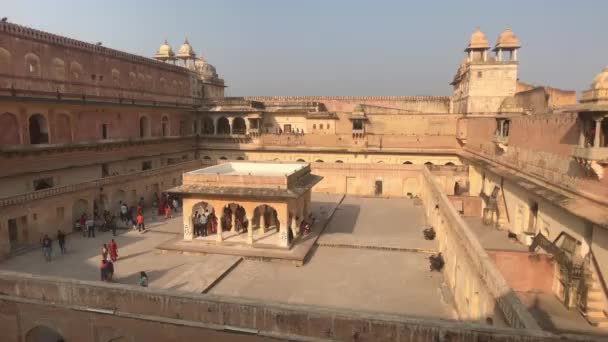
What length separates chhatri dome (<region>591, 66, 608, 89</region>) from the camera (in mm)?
10570

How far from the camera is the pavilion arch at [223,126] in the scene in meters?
38.5

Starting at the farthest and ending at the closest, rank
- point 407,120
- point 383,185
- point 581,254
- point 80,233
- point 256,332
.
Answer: point 407,120, point 383,185, point 80,233, point 581,254, point 256,332

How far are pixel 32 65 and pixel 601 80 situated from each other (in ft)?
79.4

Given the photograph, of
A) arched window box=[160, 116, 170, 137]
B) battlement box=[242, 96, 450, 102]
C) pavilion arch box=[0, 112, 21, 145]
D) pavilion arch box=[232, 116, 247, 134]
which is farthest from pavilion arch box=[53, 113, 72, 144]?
battlement box=[242, 96, 450, 102]

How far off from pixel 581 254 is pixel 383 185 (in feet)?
52.2

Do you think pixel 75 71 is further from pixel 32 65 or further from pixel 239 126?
pixel 239 126

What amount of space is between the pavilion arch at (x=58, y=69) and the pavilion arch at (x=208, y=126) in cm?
1539

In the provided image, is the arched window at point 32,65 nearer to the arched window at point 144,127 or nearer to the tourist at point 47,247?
the arched window at point 144,127

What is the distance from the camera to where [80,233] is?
1747 cm

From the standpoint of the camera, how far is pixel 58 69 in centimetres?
2289

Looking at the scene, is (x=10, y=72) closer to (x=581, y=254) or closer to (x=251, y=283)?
(x=251, y=283)

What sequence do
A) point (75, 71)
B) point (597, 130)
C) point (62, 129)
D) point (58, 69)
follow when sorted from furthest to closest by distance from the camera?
point (75, 71)
point (58, 69)
point (62, 129)
point (597, 130)

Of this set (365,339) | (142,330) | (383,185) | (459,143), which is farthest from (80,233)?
(459,143)

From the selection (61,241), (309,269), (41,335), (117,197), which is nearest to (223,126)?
(117,197)
